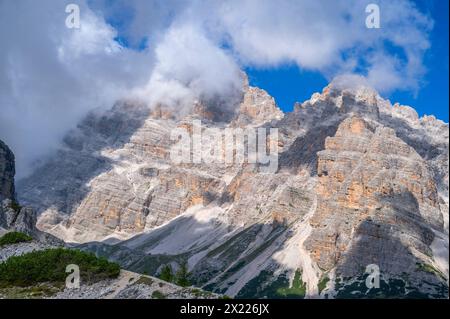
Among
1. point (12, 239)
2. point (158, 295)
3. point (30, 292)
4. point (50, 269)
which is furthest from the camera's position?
point (12, 239)

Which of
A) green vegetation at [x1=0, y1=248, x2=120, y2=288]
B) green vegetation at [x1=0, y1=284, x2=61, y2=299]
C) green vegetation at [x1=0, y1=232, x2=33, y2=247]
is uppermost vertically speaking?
green vegetation at [x1=0, y1=232, x2=33, y2=247]

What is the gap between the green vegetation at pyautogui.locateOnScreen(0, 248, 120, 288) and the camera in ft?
326

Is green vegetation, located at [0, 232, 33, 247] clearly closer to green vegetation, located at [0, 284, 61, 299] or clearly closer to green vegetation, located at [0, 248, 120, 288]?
green vegetation, located at [0, 248, 120, 288]

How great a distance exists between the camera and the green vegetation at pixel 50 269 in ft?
326

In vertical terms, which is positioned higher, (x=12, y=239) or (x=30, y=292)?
(x=12, y=239)

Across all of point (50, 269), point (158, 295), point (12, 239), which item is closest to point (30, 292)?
point (50, 269)

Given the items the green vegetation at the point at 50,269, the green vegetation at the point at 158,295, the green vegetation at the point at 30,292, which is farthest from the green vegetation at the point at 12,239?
the green vegetation at the point at 158,295

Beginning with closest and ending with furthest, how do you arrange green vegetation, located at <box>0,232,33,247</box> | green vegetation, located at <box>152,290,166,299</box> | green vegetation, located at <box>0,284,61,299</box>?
1. green vegetation, located at <box>152,290,166,299</box>
2. green vegetation, located at <box>0,284,61,299</box>
3. green vegetation, located at <box>0,232,33,247</box>

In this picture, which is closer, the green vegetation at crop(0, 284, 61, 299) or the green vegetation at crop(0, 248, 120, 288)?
the green vegetation at crop(0, 284, 61, 299)

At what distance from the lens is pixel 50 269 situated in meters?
103

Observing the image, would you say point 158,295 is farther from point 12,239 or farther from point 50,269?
point 12,239

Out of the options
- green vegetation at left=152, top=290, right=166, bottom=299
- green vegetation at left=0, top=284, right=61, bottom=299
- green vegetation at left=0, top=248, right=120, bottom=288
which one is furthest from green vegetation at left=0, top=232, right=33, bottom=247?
green vegetation at left=152, top=290, right=166, bottom=299
